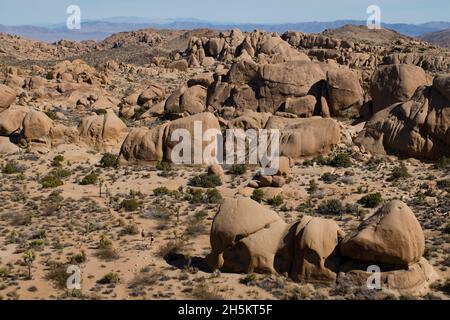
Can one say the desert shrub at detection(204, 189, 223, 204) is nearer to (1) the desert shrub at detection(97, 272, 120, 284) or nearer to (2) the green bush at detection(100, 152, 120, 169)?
(2) the green bush at detection(100, 152, 120, 169)

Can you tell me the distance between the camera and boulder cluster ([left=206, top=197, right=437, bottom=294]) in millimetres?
18953

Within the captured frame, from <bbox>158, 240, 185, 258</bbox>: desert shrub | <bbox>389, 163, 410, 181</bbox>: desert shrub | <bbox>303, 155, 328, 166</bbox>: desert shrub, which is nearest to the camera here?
<bbox>158, 240, 185, 258</bbox>: desert shrub

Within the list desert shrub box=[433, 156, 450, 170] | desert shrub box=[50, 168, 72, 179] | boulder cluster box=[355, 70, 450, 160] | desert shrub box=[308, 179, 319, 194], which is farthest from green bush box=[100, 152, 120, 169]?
desert shrub box=[433, 156, 450, 170]

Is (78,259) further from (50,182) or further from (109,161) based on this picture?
(109,161)

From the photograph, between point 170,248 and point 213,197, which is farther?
point 213,197

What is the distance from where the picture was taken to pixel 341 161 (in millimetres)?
36656

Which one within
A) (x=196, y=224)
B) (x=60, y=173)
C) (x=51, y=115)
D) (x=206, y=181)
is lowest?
(x=196, y=224)

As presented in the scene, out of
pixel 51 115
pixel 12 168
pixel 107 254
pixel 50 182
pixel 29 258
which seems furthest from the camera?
pixel 51 115

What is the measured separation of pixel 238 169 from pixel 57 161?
1463cm

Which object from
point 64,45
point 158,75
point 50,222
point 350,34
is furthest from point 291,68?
point 64,45

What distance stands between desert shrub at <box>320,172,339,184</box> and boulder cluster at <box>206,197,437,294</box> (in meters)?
13.0

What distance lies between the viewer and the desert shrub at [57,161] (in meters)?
38.5

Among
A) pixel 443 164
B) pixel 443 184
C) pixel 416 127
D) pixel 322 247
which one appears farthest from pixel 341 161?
pixel 322 247

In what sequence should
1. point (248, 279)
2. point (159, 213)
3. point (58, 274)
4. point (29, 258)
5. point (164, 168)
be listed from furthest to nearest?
1. point (164, 168)
2. point (159, 213)
3. point (29, 258)
4. point (58, 274)
5. point (248, 279)
